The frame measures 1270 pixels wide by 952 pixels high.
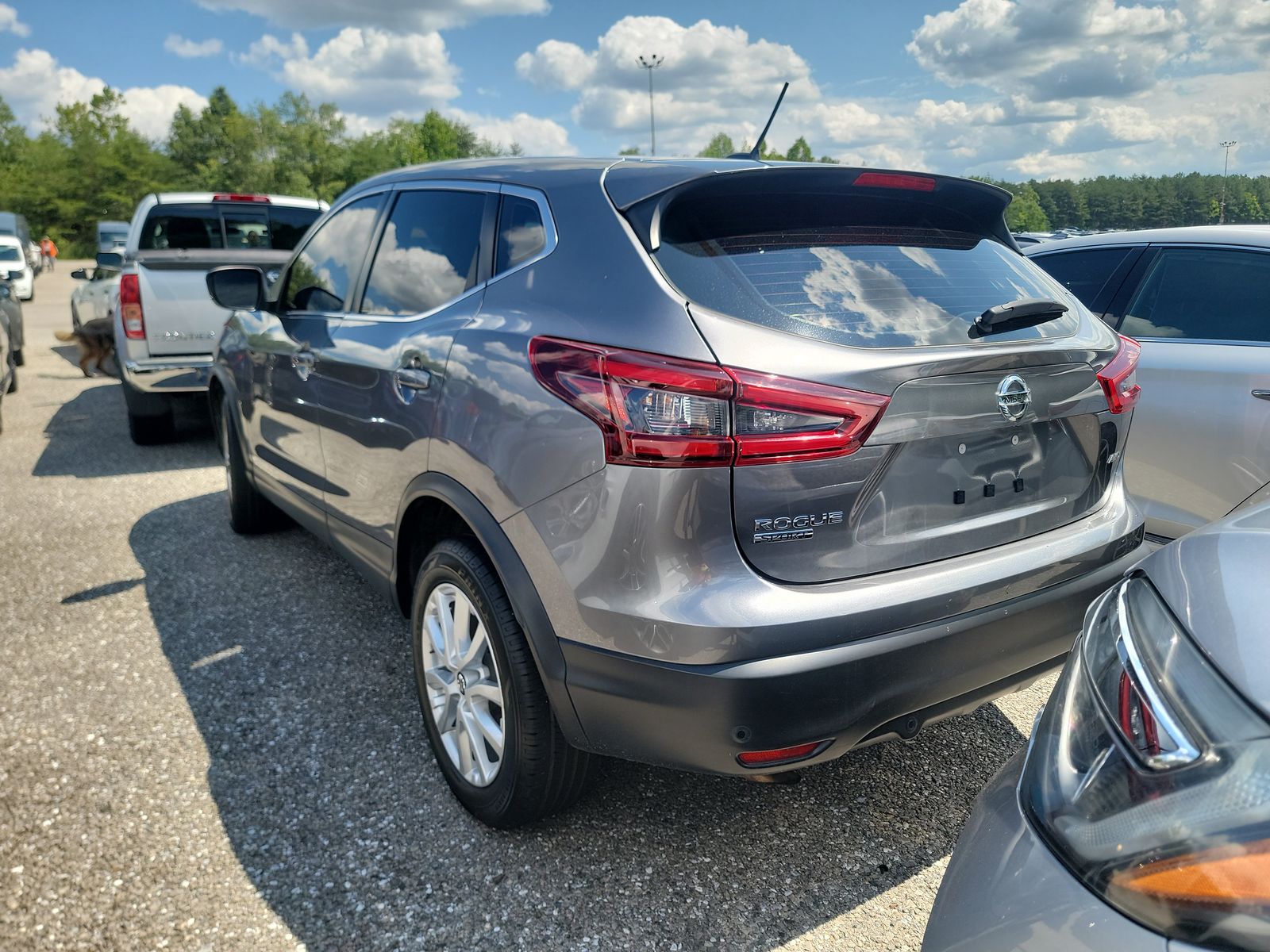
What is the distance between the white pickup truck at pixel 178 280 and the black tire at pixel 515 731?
179 inches

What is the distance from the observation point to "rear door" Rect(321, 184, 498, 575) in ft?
9.05

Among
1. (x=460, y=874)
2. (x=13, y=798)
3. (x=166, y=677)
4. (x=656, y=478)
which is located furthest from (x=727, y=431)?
(x=166, y=677)

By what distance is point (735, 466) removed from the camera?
1950 mm

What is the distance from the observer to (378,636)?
13.3ft

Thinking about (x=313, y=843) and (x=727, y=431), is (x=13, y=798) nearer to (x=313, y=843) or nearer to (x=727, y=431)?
(x=313, y=843)

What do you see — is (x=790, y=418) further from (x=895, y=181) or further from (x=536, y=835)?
(x=536, y=835)

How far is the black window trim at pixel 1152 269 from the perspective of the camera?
3582mm

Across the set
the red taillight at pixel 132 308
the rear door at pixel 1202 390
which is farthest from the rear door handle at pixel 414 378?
the red taillight at pixel 132 308

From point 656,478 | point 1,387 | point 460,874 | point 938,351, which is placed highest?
point 938,351

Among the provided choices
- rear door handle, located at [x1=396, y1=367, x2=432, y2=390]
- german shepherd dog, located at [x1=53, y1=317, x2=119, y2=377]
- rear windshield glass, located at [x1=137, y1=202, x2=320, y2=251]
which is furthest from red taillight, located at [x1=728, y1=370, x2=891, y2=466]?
german shepherd dog, located at [x1=53, y1=317, x2=119, y2=377]

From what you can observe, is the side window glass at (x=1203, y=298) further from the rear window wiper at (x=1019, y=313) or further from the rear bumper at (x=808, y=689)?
the rear bumper at (x=808, y=689)

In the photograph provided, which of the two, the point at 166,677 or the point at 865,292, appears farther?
the point at 166,677

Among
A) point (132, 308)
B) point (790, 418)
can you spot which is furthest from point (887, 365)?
point (132, 308)

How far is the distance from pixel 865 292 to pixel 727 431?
1.81 feet
